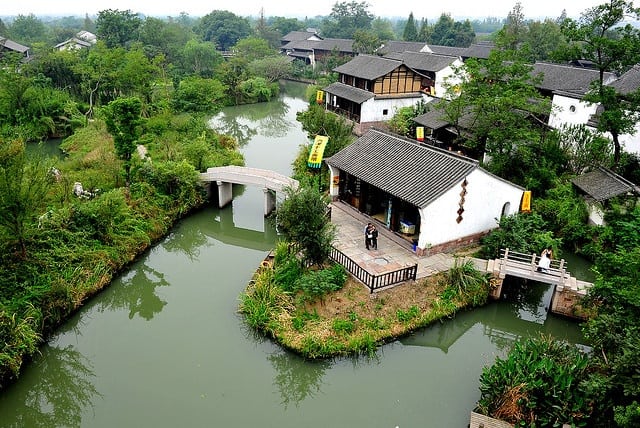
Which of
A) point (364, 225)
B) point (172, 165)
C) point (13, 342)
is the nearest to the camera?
point (13, 342)

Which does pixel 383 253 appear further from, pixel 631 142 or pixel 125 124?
pixel 631 142

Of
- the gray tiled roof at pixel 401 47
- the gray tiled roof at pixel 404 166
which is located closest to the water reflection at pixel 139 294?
the gray tiled roof at pixel 404 166

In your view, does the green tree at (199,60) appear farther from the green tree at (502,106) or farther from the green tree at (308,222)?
the green tree at (308,222)

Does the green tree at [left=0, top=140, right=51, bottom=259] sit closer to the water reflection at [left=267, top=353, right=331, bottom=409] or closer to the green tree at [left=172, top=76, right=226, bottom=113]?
the water reflection at [left=267, top=353, right=331, bottom=409]

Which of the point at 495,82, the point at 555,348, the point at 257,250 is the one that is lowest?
the point at 257,250

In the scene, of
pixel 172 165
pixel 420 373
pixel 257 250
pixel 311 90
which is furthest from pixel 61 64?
pixel 420 373

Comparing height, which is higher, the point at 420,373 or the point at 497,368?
the point at 497,368

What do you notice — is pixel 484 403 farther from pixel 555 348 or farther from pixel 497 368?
pixel 555 348
